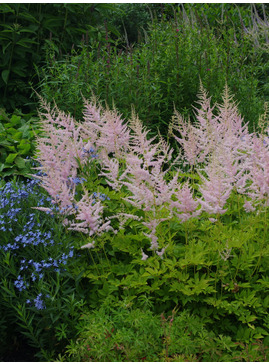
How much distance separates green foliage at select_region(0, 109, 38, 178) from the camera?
611 centimetres

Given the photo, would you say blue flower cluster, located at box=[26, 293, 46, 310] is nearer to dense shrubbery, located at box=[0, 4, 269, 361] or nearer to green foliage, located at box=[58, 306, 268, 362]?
dense shrubbery, located at box=[0, 4, 269, 361]

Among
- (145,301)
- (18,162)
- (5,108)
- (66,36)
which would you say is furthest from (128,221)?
(66,36)

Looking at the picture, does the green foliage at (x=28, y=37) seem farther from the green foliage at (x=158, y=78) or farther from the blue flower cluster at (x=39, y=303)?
the blue flower cluster at (x=39, y=303)

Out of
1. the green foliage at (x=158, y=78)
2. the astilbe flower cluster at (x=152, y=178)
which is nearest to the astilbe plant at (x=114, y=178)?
the astilbe flower cluster at (x=152, y=178)

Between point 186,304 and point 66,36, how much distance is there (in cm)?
645

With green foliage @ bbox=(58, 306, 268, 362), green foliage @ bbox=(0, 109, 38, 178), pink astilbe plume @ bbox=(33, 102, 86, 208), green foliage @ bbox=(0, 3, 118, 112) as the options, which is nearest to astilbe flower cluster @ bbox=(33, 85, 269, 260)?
pink astilbe plume @ bbox=(33, 102, 86, 208)

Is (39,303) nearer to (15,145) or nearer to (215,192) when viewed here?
(215,192)

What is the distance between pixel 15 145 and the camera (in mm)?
6699

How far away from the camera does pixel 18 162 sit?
620 centimetres

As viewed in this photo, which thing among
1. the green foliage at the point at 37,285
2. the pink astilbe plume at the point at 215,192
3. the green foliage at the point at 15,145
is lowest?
the green foliage at the point at 15,145

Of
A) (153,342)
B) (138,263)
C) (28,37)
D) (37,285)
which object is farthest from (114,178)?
(28,37)

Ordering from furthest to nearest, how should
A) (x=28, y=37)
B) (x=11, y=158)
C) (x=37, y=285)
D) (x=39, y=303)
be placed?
(x=28, y=37) < (x=11, y=158) < (x=37, y=285) < (x=39, y=303)

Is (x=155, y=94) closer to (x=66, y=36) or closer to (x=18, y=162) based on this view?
(x=18, y=162)

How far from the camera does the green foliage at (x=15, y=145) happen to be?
241 inches
